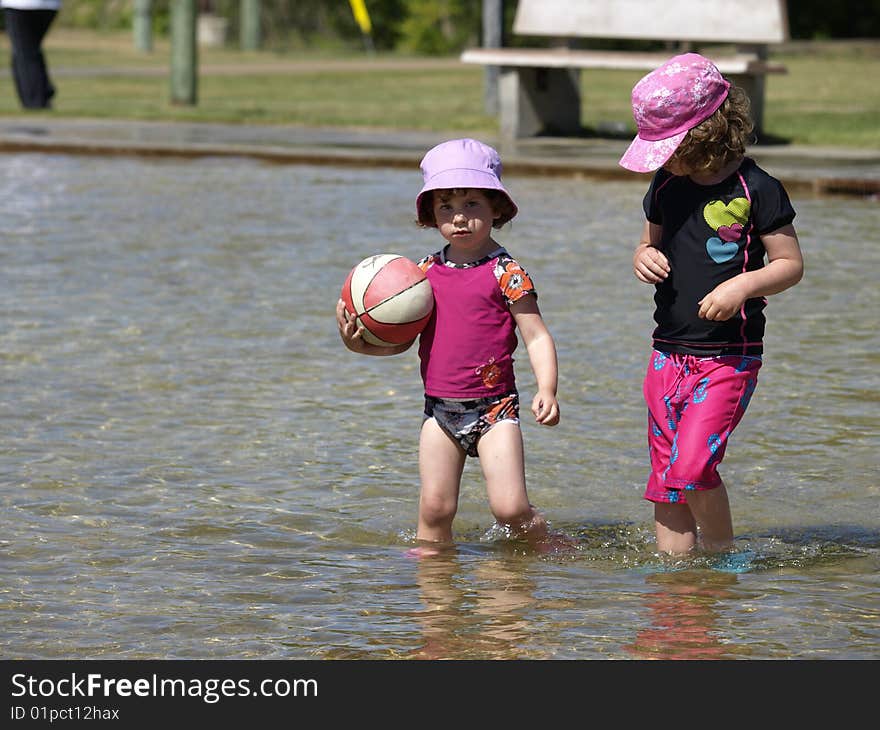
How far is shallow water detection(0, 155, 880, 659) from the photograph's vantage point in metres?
4.93

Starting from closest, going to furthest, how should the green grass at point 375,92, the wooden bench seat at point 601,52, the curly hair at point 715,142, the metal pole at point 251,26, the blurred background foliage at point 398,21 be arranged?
the curly hair at point 715,142
the wooden bench seat at point 601,52
the green grass at point 375,92
the metal pole at point 251,26
the blurred background foliage at point 398,21

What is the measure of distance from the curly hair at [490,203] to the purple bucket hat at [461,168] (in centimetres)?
3

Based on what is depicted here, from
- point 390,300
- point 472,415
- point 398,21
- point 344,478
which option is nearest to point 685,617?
point 472,415

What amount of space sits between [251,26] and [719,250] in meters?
36.5

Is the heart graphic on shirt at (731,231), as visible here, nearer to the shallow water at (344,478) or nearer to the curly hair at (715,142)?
the curly hair at (715,142)

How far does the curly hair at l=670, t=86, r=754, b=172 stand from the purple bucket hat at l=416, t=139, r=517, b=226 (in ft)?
1.83

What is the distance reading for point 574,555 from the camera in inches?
226

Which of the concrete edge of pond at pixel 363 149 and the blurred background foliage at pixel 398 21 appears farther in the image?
the blurred background foliage at pixel 398 21

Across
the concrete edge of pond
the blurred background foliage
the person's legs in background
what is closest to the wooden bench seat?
Answer: the concrete edge of pond

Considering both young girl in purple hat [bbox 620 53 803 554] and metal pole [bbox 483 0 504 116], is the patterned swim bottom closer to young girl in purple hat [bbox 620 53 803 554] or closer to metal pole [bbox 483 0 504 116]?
young girl in purple hat [bbox 620 53 803 554]

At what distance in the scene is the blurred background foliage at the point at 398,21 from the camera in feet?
141

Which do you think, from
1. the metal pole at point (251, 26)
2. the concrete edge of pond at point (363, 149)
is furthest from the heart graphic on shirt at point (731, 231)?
the metal pole at point (251, 26)

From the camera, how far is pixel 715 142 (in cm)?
521

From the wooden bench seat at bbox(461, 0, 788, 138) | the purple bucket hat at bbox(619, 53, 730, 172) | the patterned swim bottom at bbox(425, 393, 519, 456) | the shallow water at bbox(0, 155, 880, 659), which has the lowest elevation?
the shallow water at bbox(0, 155, 880, 659)
